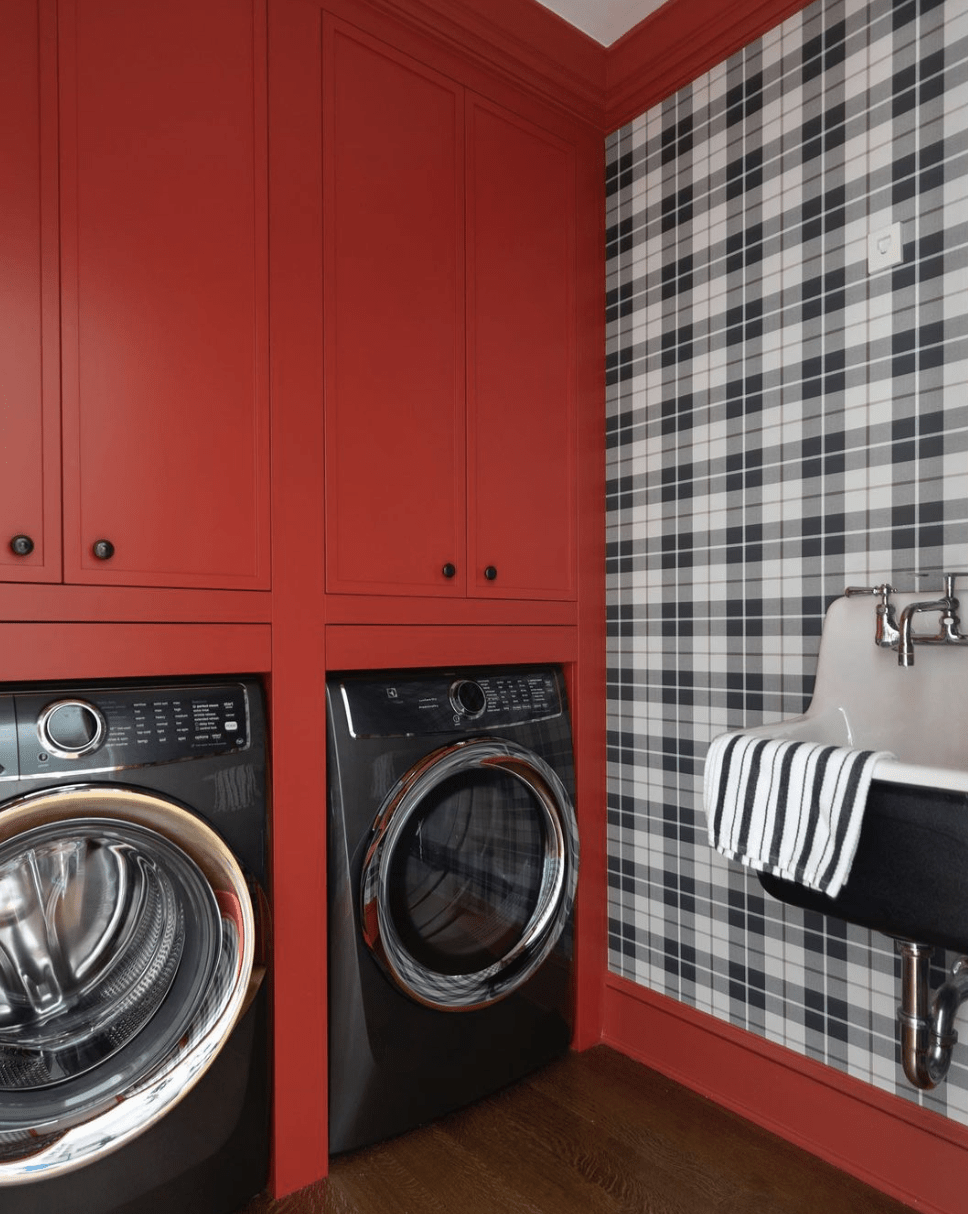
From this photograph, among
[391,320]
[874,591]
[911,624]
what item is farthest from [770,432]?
[391,320]

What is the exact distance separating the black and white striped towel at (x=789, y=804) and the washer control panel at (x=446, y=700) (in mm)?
602

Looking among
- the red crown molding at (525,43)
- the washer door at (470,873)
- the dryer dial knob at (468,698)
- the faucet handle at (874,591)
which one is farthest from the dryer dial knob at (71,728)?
the red crown molding at (525,43)

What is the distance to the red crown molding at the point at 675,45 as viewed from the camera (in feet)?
6.33

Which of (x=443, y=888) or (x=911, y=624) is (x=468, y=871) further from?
(x=911, y=624)

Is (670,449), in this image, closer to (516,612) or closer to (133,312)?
(516,612)

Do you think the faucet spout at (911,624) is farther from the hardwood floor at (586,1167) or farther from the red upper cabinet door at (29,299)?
the red upper cabinet door at (29,299)

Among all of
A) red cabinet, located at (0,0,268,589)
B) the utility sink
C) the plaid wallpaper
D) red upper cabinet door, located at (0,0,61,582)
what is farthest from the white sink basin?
red upper cabinet door, located at (0,0,61,582)

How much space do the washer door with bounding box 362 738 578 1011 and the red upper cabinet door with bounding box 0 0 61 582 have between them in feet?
2.79

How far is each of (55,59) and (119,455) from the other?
2.16ft

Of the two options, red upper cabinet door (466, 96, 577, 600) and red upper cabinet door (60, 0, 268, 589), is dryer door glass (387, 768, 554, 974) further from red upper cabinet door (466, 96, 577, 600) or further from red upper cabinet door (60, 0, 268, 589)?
red upper cabinet door (60, 0, 268, 589)

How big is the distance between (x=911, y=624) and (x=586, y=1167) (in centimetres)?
126

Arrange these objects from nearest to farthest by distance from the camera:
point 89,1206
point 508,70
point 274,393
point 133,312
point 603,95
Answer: point 89,1206 → point 133,312 → point 274,393 → point 508,70 → point 603,95

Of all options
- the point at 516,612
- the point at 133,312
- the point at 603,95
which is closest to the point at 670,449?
the point at 516,612

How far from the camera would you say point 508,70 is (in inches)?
81.1
